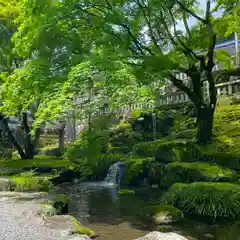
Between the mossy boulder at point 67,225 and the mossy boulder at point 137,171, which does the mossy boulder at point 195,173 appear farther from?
the mossy boulder at point 67,225

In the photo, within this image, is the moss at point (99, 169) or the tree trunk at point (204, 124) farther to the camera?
the moss at point (99, 169)

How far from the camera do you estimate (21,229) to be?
7016 mm

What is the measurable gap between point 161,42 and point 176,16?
1.51 m

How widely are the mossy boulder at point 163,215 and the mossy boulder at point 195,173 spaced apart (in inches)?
91.4

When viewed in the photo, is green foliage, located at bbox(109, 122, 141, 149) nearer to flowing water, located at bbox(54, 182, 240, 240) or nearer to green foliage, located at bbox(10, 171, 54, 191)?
flowing water, located at bbox(54, 182, 240, 240)

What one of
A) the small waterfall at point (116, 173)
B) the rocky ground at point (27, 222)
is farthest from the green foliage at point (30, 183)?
the rocky ground at point (27, 222)

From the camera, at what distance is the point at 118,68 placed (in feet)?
34.5

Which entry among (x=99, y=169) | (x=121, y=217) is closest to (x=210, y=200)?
(x=121, y=217)

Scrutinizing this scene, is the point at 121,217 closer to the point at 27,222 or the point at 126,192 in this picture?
the point at 27,222

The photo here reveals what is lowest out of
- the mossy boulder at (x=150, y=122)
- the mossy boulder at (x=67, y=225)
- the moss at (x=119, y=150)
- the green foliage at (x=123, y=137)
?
the mossy boulder at (x=67, y=225)

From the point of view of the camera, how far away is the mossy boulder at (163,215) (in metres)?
8.61

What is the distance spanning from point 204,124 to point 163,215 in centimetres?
600

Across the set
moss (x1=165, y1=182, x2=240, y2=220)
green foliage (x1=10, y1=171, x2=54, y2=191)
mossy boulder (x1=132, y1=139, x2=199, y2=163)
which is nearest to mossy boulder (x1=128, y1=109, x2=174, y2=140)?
mossy boulder (x1=132, y1=139, x2=199, y2=163)

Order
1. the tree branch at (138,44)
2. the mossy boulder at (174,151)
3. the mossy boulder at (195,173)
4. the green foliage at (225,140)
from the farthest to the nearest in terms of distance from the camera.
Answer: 1. the mossy boulder at (174,151)
2. the green foliage at (225,140)
3. the tree branch at (138,44)
4. the mossy boulder at (195,173)
